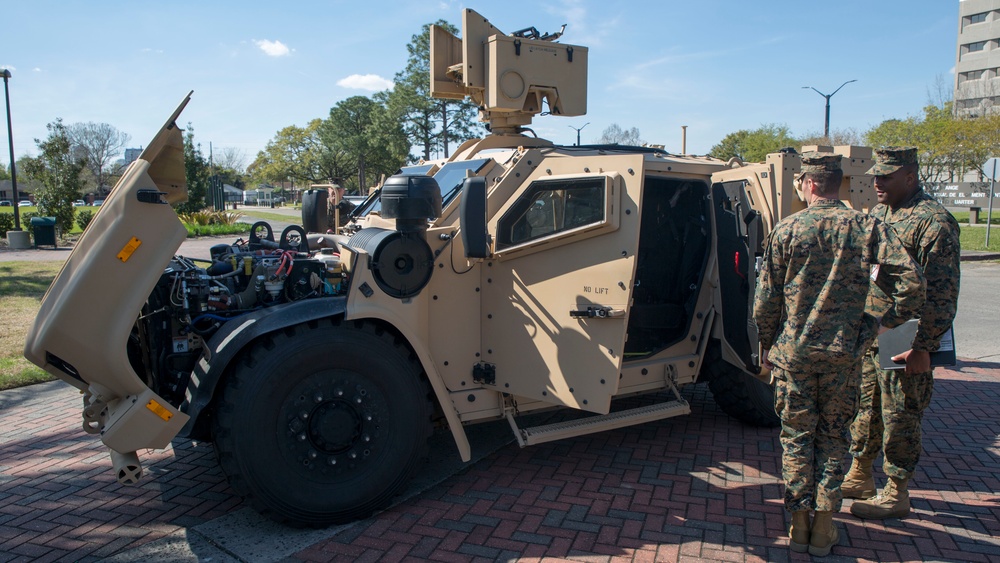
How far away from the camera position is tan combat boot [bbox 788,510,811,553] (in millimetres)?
3562

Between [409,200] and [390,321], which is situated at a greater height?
[409,200]

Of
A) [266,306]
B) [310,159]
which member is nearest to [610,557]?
[266,306]

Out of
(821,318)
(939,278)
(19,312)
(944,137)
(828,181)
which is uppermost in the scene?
(944,137)

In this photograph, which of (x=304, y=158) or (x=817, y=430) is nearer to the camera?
(x=817, y=430)

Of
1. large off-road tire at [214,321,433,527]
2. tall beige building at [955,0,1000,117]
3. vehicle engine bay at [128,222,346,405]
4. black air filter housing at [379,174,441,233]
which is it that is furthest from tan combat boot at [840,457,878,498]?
tall beige building at [955,0,1000,117]

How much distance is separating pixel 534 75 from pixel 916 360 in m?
3.70

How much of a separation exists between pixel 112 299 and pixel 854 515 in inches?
160

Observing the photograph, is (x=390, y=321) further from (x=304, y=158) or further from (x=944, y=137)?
(x=304, y=158)

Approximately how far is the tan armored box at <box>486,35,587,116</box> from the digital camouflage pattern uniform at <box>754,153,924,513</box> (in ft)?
9.59

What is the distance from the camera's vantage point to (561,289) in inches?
166

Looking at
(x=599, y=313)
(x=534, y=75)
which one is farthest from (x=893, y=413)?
(x=534, y=75)

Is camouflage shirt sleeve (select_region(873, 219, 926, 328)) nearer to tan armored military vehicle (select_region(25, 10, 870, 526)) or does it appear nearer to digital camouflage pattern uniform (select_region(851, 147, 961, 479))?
digital camouflage pattern uniform (select_region(851, 147, 961, 479))

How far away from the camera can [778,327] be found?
365cm

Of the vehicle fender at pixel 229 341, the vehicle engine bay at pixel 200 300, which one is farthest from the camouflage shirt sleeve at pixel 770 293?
the vehicle engine bay at pixel 200 300
